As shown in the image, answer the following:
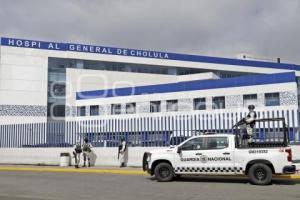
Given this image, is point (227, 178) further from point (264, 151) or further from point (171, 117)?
point (171, 117)

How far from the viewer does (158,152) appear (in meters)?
16.2

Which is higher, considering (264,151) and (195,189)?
(264,151)

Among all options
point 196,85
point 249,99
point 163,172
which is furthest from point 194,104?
point 163,172

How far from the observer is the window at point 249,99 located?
1895 inches

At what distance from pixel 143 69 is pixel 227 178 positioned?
48.6 meters

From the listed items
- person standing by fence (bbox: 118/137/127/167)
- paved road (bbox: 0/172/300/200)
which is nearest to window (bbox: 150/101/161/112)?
person standing by fence (bbox: 118/137/127/167)

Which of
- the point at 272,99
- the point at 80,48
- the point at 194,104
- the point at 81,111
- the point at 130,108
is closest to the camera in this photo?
the point at 272,99

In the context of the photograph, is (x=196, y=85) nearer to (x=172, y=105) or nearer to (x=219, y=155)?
(x=172, y=105)

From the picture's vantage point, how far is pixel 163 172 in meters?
16.2

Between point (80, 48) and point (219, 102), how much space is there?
2152cm

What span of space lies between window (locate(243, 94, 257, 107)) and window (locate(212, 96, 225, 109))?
2.47 meters

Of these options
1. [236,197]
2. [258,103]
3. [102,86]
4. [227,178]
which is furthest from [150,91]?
[236,197]

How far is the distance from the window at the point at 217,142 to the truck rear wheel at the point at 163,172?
5.50ft

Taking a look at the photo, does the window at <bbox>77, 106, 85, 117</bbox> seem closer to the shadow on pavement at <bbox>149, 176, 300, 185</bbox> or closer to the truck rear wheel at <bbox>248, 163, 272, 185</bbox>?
the shadow on pavement at <bbox>149, 176, 300, 185</bbox>
